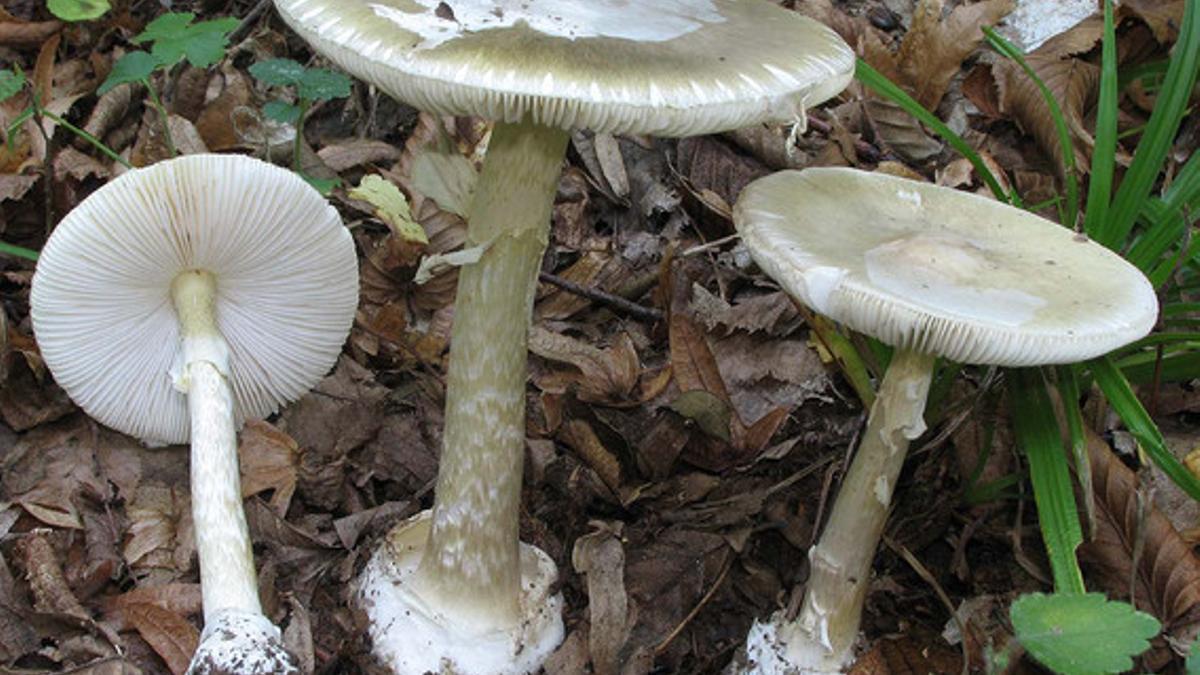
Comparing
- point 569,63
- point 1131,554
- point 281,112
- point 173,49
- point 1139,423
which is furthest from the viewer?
point 281,112

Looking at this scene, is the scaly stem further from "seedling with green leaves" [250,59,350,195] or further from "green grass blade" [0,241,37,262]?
"green grass blade" [0,241,37,262]

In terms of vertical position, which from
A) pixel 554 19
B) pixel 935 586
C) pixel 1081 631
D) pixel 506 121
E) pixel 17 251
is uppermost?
pixel 554 19

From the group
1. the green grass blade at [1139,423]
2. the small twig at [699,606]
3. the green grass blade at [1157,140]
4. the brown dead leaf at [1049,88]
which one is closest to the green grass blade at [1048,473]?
the green grass blade at [1139,423]

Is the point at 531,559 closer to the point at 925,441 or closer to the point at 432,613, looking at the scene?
the point at 432,613

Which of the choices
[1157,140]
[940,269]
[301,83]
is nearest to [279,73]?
[301,83]

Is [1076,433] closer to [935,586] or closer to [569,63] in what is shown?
[935,586]
